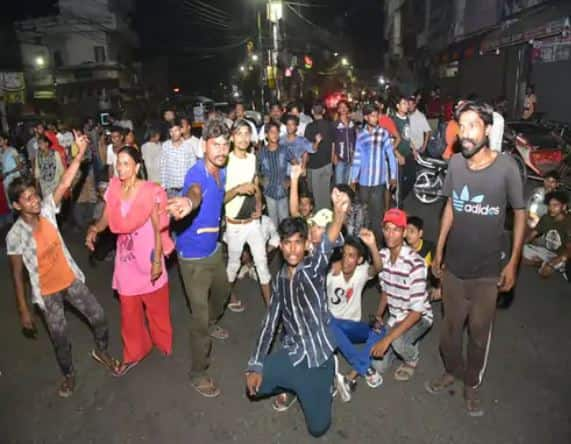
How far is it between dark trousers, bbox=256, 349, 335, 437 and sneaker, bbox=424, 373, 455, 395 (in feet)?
3.53

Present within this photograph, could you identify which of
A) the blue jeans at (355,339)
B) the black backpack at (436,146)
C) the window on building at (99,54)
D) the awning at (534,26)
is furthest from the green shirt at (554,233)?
the window on building at (99,54)

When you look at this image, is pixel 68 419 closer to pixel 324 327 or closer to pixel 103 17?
pixel 324 327

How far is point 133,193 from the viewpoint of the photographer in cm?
406

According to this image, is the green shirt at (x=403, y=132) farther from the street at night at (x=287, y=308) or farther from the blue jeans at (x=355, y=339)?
the blue jeans at (x=355, y=339)

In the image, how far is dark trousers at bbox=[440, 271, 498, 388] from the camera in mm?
3570

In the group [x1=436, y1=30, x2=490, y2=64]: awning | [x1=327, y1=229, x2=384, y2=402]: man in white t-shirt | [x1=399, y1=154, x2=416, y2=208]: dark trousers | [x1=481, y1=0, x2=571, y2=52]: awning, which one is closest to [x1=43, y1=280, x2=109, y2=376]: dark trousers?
[x1=327, y1=229, x2=384, y2=402]: man in white t-shirt

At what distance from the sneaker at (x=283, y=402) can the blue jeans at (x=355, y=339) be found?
0.58 meters

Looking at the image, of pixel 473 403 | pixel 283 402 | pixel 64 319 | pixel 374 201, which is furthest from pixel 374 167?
pixel 64 319

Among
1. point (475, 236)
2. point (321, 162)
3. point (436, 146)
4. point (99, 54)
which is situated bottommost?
point (475, 236)

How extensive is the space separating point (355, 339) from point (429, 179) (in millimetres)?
6512

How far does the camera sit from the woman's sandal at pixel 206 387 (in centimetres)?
415

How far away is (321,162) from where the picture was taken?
8758 millimetres

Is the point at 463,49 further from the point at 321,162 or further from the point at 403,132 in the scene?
the point at 321,162

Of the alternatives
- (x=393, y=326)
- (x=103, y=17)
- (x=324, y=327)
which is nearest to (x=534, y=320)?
(x=393, y=326)
